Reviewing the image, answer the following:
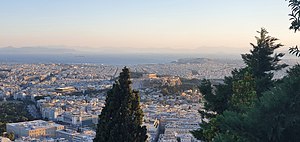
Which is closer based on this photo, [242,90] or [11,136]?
[242,90]

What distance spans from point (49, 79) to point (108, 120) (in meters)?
63.4

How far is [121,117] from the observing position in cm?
617

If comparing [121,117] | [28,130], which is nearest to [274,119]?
[121,117]

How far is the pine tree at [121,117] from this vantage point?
609 cm

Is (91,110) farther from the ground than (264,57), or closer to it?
closer to it

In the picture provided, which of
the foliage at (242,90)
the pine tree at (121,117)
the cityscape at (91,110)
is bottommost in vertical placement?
the cityscape at (91,110)

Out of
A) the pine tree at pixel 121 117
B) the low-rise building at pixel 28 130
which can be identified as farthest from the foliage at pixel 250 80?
the low-rise building at pixel 28 130

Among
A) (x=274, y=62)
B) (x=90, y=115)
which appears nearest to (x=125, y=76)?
(x=274, y=62)

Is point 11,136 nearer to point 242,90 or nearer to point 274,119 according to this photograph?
point 242,90

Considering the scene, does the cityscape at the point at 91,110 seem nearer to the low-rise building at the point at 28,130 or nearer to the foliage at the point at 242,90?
the low-rise building at the point at 28,130

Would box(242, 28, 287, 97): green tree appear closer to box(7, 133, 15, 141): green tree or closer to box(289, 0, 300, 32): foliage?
box(289, 0, 300, 32): foliage

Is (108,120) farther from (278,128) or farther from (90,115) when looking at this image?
(90,115)

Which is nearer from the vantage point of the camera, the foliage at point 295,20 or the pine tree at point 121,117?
the foliage at point 295,20

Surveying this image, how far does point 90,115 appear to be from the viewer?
30547 mm
